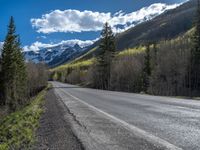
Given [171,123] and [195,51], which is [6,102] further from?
[171,123]

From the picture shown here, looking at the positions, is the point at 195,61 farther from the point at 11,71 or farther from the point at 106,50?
the point at 11,71

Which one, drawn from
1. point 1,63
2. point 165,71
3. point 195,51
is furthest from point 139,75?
point 1,63

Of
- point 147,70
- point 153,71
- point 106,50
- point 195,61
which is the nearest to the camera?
point 195,61

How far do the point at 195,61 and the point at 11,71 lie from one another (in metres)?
30.5

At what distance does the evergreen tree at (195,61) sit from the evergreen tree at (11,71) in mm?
28813

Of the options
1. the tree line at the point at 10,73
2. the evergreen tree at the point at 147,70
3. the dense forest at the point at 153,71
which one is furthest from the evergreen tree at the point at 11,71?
the evergreen tree at the point at 147,70

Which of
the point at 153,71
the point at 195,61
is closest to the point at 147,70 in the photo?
the point at 153,71

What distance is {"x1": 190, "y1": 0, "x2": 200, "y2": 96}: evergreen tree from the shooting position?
52156 mm

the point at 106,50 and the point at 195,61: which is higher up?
the point at 106,50

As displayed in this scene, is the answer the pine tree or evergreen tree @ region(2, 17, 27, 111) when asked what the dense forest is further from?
evergreen tree @ region(2, 17, 27, 111)

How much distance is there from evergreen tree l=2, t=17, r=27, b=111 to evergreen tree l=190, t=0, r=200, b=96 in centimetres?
2881

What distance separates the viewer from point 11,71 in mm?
54531

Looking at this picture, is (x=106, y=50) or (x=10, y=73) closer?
(x=10, y=73)

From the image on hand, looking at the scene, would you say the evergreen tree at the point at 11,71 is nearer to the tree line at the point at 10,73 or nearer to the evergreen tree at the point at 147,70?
the tree line at the point at 10,73
